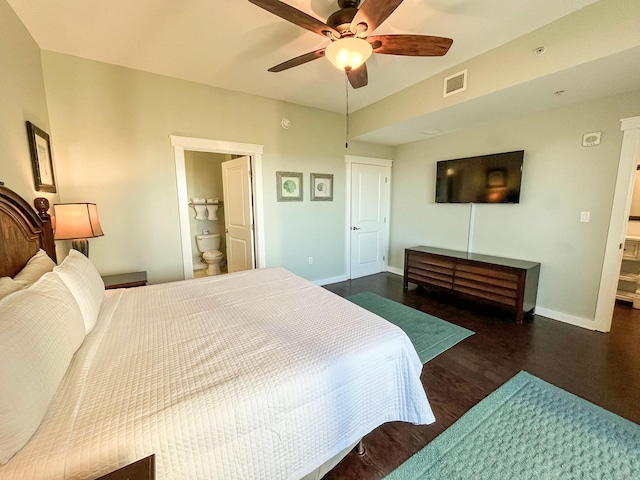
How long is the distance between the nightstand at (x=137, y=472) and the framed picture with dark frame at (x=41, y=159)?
2.28 m

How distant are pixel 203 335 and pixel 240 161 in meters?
2.79

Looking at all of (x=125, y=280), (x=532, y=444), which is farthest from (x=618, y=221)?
(x=125, y=280)

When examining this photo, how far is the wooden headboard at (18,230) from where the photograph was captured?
142 centimetres

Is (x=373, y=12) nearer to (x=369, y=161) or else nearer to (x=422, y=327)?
(x=422, y=327)

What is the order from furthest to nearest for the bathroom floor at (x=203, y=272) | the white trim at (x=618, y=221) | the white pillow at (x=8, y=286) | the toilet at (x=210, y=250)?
the bathroom floor at (x=203, y=272)
the toilet at (x=210, y=250)
the white trim at (x=618, y=221)
the white pillow at (x=8, y=286)

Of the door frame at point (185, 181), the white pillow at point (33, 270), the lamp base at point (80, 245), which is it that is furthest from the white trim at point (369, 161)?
the white pillow at point (33, 270)

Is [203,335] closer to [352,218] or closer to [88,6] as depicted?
[88,6]

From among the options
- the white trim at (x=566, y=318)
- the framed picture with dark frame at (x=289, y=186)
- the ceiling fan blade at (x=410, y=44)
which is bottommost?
the white trim at (x=566, y=318)


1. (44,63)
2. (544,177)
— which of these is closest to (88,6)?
(44,63)

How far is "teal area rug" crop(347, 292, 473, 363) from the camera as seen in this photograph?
2416mm

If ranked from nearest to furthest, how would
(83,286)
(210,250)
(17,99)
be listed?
(83,286) → (17,99) → (210,250)

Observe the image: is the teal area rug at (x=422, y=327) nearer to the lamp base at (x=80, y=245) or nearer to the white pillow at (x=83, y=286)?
the white pillow at (x=83, y=286)

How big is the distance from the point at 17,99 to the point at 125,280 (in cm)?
151

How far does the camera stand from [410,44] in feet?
5.76
